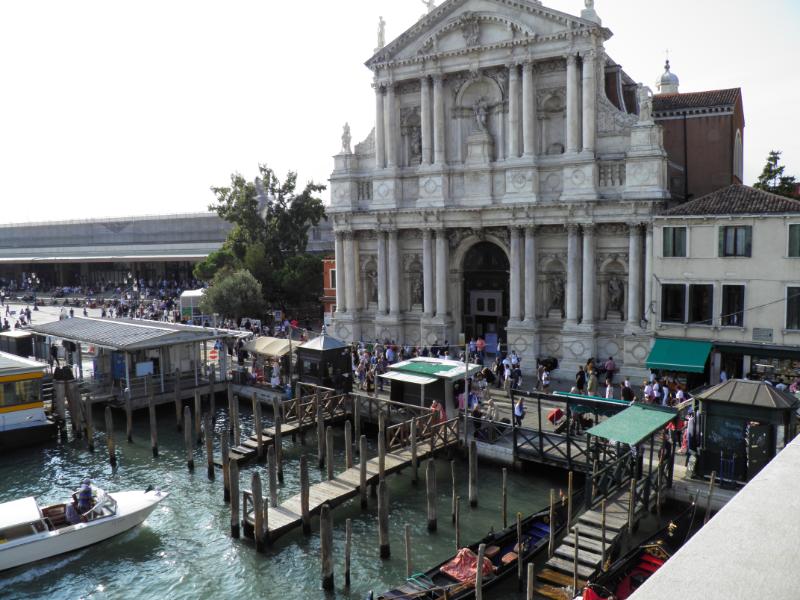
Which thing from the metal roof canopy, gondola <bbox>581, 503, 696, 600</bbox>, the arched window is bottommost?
gondola <bbox>581, 503, 696, 600</bbox>

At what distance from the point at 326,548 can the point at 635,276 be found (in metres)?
18.2

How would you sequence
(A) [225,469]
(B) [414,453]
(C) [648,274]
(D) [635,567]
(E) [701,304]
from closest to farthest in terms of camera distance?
(D) [635,567]
(A) [225,469]
(B) [414,453]
(E) [701,304]
(C) [648,274]

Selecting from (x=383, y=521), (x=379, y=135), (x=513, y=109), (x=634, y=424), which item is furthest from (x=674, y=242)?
(x=383, y=521)

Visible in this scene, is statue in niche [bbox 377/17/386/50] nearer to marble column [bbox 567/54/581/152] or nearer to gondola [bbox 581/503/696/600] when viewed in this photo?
marble column [bbox 567/54/581/152]

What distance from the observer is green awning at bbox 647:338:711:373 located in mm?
24719

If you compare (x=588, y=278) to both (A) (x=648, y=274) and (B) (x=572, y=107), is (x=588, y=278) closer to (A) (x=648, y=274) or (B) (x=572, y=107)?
(A) (x=648, y=274)

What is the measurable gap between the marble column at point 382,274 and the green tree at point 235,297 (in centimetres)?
838

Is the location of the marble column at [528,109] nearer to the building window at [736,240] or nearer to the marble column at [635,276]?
the marble column at [635,276]

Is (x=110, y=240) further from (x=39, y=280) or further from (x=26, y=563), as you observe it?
(x=26, y=563)

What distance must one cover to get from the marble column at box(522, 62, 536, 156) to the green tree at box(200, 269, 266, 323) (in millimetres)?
17225

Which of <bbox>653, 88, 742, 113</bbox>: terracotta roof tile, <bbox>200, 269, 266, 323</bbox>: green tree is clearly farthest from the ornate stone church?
<bbox>200, 269, 266, 323</bbox>: green tree

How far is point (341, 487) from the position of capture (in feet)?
61.0

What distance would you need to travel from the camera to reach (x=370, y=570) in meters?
15.7

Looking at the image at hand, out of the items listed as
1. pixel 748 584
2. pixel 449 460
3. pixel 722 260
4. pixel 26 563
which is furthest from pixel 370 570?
pixel 722 260
